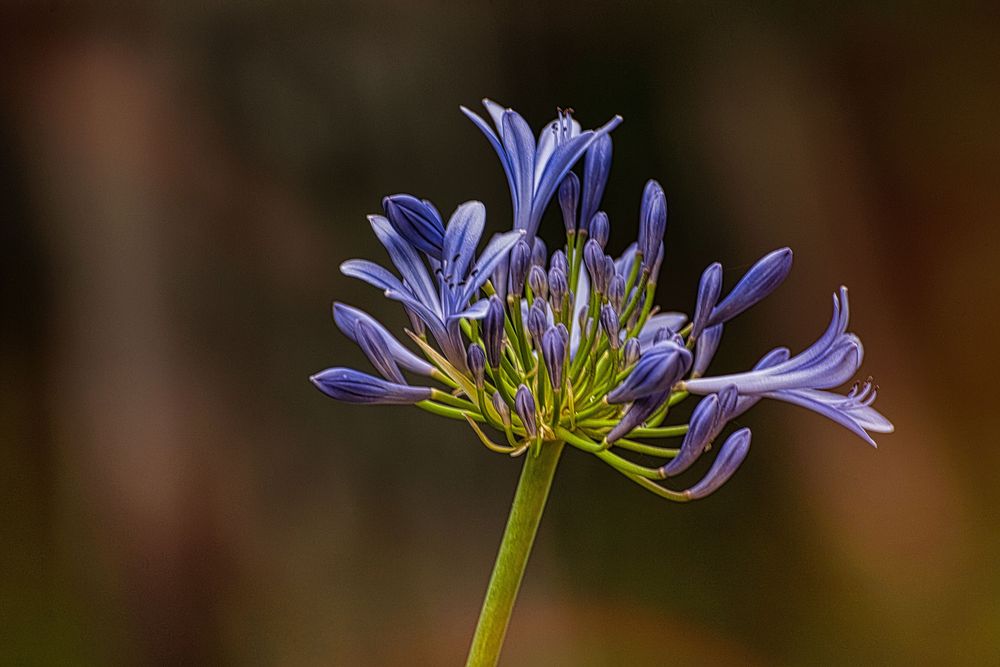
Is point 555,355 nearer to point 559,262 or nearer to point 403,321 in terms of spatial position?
point 559,262

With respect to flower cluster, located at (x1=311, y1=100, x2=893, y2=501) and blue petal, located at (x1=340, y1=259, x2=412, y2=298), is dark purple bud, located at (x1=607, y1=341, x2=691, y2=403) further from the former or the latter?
blue petal, located at (x1=340, y1=259, x2=412, y2=298)

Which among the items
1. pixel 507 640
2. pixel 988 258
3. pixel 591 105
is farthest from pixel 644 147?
pixel 507 640

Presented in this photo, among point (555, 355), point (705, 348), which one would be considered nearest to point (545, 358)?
point (555, 355)

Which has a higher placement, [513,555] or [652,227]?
[652,227]

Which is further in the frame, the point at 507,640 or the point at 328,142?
the point at 507,640

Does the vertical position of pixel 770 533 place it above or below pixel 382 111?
below

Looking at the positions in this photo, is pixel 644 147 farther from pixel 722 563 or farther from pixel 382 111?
pixel 722 563

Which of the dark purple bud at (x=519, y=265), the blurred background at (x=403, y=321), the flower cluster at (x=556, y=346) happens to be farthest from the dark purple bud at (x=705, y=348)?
the blurred background at (x=403, y=321)
